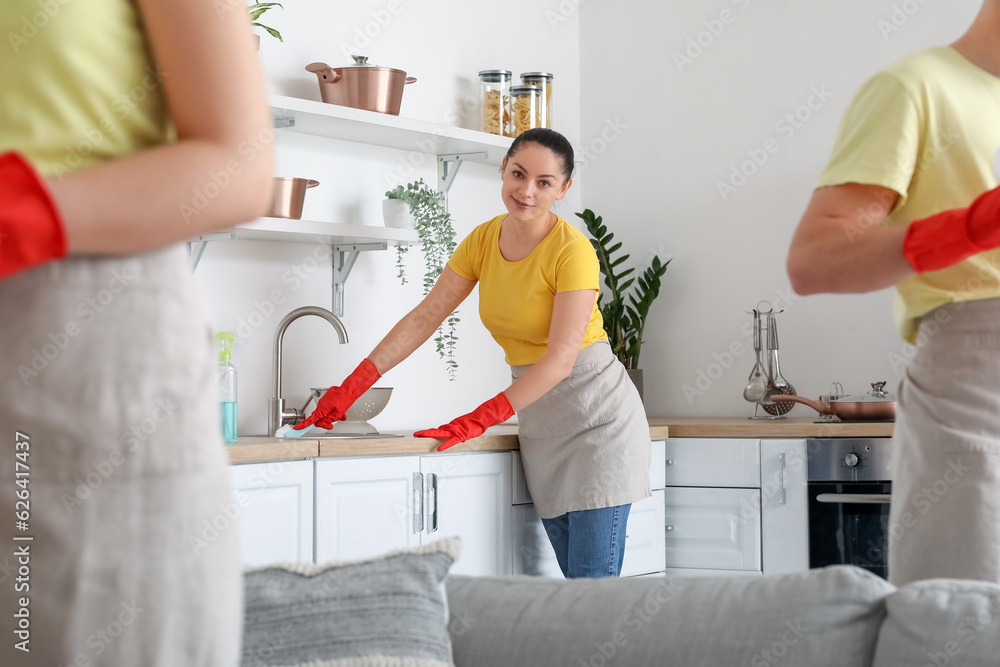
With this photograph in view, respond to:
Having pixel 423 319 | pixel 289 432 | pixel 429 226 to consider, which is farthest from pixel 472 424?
pixel 429 226

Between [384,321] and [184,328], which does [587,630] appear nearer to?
[184,328]

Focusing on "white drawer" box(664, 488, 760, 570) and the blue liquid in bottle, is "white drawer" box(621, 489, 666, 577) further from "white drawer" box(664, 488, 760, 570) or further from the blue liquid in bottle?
the blue liquid in bottle

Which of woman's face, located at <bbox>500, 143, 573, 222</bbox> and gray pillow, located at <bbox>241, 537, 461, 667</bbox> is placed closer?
gray pillow, located at <bbox>241, 537, 461, 667</bbox>

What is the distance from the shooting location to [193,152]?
55 cm

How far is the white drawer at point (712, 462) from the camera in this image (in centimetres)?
310

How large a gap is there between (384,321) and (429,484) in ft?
2.92

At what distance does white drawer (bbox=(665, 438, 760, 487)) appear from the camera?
310 cm

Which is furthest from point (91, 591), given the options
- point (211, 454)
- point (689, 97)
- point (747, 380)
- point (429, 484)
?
point (689, 97)

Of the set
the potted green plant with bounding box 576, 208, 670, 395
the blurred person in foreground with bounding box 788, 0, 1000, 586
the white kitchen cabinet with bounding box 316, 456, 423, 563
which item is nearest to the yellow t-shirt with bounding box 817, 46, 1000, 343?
the blurred person in foreground with bounding box 788, 0, 1000, 586

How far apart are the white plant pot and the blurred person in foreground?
83.0 inches

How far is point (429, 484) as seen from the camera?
257 centimetres

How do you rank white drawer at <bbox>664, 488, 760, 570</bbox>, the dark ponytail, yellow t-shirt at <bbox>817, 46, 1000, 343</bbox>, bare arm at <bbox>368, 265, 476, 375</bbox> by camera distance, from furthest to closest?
white drawer at <bbox>664, 488, 760, 570</bbox>
bare arm at <bbox>368, 265, 476, 375</bbox>
the dark ponytail
yellow t-shirt at <bbox>817, 46, 1000, 343</bbox>

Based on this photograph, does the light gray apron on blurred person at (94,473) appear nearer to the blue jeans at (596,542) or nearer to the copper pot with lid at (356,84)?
the blue jeans at (596,542)

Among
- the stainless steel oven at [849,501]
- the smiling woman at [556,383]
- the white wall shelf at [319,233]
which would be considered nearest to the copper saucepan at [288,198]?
the white wall shelf at [319,233]
